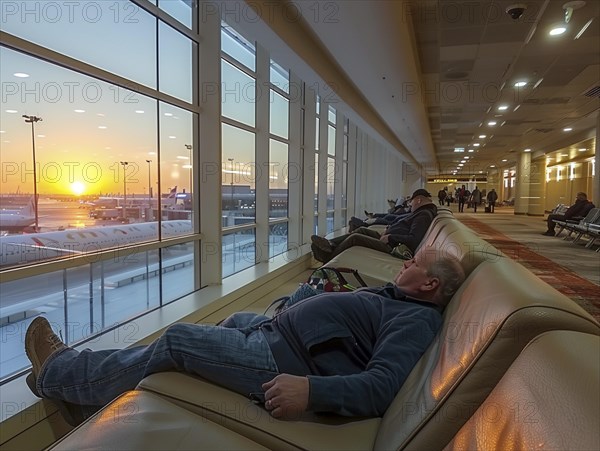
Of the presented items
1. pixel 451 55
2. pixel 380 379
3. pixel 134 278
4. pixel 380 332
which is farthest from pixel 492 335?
pixel 451 55

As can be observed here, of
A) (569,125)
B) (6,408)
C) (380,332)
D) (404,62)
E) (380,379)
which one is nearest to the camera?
(380,379)

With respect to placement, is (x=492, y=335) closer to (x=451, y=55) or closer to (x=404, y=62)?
(x=404, y=62)

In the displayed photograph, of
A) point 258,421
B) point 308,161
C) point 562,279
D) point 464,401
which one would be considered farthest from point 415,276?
point 308,161

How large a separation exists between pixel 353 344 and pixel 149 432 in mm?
780

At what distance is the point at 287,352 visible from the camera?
64.2 inches

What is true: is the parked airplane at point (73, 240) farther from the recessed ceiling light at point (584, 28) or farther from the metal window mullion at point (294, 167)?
the recessed ceiling light at point (584, 28)

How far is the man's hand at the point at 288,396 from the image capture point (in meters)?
1.35

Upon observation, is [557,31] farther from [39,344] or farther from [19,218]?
[39,344]

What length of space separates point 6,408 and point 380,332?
174cm

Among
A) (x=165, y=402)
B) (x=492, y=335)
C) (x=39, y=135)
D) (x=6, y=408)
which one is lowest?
(x=6, y=408)

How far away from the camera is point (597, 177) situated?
36.1ft

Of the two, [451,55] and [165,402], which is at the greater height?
[451,55]

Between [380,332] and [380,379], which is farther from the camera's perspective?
[380,332]

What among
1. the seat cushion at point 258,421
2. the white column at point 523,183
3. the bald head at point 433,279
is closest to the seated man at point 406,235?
the bald head at point 433,279
